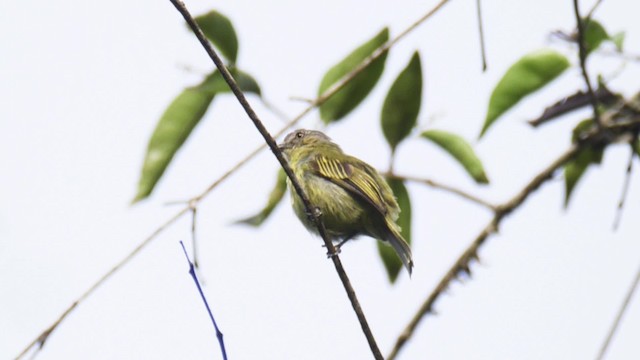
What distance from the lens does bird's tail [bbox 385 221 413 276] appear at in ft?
13.5

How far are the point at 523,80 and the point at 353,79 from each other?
24.5 inches

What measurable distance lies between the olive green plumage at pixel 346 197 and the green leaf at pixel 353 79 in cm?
98

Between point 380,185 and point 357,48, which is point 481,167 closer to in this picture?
point 357,48

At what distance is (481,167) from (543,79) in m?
0.46

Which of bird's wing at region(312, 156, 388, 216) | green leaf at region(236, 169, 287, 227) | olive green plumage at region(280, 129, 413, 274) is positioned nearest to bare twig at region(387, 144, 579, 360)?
green leaf at region(236, 169, 287, 227)

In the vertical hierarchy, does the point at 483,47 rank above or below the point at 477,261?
above

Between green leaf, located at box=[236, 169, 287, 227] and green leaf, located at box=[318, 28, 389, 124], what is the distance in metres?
0.28

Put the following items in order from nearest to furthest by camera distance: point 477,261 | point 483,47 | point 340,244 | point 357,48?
point 477,261
point 483,47
point 357,48
point 340,244

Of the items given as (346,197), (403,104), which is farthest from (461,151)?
(346,197)

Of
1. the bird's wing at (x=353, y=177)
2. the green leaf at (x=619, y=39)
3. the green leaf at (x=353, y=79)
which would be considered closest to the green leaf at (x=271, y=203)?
the green leaf at (x=353, y=79)

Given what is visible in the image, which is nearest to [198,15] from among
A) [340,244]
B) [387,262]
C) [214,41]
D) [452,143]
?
[214,41]

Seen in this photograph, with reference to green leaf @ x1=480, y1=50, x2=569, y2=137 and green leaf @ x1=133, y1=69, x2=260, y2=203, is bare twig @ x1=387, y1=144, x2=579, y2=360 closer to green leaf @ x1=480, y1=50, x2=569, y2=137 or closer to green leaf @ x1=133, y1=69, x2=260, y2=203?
green leaf @ x1=480, y1=50, x2=569, y2=137

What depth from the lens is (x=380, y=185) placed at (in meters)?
5.30

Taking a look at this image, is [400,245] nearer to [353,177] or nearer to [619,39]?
[353,177]
